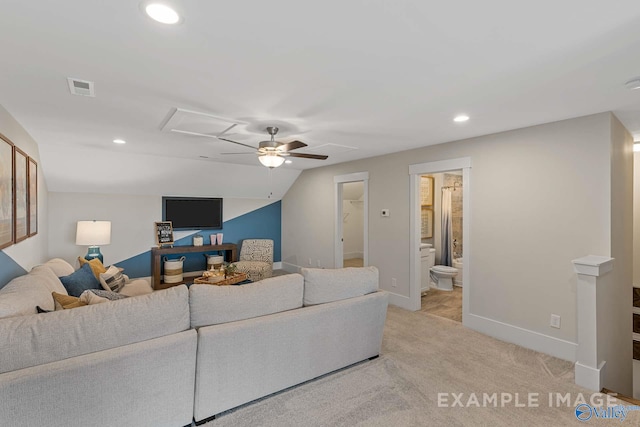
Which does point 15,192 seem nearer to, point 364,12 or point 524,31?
point 364,12

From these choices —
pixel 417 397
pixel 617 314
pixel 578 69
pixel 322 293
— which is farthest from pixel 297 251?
pixel 578 69

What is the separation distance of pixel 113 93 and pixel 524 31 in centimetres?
281

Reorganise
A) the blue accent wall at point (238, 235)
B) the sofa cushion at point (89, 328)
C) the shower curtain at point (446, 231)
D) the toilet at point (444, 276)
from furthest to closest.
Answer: the shower curtain at point (446, 231)
the blue accent wall at point (238, 235)
the toilet at point (444, 276)
the sofa cushion at point (89, 328)

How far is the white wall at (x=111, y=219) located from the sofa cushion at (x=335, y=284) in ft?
15.1

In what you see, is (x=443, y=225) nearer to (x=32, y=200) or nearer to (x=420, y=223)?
(x=420, y=223)

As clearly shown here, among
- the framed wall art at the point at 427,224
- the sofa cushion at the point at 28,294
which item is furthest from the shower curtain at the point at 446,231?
the sofa cushion at the point at 28,294

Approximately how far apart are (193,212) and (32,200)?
114 inches

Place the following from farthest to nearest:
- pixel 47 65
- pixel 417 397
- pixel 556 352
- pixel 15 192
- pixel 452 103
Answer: pixel 556 352
pixel 15 192
pixel 452 103
pixel 417 397
pixel 47 65

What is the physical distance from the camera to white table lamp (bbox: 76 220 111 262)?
4.87m

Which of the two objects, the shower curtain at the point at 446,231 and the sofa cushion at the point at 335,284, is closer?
the sofa cushion at the point at 335,284

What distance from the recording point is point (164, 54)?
184cm

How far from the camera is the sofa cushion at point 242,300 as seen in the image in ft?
7.13

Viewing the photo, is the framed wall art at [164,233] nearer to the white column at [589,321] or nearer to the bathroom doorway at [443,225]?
the bathroom doorway at [443,225]

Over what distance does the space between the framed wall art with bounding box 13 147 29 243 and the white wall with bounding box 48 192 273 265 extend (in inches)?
86.5
